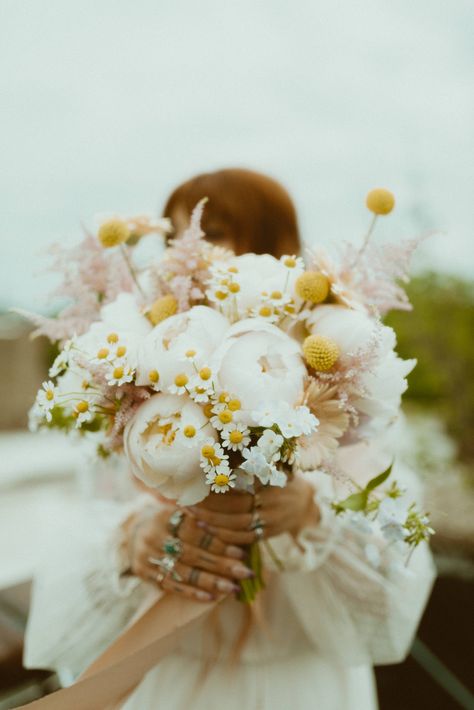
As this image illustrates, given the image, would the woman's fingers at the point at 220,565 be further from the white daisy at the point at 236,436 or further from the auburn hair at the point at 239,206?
the auburn hair at the point at 239,206

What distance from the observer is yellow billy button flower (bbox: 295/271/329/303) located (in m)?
0.68

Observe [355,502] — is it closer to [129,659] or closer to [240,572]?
[240,572]

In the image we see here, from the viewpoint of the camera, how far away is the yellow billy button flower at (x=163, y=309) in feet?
2.33

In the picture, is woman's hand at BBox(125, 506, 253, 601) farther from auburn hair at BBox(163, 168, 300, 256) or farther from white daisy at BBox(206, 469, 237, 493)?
auburn hair at BBox(163, 168, 300, 256)

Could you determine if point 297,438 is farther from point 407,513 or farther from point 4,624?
point 4,624

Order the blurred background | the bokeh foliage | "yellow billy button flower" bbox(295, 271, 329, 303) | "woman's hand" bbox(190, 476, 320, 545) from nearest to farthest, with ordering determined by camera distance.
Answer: "yellow billy button flower" bbox(295, 271, 329, 303)
"woman's hand" bbox(190, 476, 320, 545)
the blurred background
the bokeh foliage

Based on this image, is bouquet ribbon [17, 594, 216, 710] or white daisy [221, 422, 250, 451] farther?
bouquet ribbon [17, 594, 216, 710]

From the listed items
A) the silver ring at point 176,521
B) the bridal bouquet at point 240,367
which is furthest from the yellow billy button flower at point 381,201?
the silver ring at point 176,521

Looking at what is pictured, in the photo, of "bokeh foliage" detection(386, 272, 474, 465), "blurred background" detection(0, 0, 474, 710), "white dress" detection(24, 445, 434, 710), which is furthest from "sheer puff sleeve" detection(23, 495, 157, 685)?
"bokeh foliage" detection(386, 272, 474, 465)

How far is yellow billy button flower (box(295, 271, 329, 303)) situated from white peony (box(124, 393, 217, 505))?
21 centimetres

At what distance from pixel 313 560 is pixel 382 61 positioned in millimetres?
2665

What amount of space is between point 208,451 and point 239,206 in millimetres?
712

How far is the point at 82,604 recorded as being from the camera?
40.9 inches

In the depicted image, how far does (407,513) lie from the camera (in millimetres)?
680
